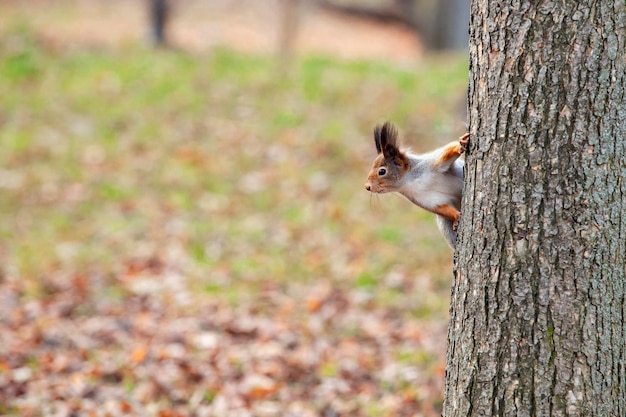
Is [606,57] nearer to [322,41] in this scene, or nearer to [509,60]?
[509,60]

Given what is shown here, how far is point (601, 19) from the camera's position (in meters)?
2.47

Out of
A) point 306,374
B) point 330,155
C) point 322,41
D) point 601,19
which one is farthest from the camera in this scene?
point 322,41

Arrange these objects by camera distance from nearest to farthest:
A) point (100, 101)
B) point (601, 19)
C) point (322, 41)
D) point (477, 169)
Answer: point (601, 19) → point (477, 169) → point (100, 101) → point (322, 41)

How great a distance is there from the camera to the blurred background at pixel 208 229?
5.02 meters

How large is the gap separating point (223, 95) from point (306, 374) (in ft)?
23.3

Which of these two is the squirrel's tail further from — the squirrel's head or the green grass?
the green grass

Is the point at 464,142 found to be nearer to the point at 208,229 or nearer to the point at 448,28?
the point at 208,229

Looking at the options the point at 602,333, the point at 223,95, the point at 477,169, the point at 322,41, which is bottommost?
the point at 602,333

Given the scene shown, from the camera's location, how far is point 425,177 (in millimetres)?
3258

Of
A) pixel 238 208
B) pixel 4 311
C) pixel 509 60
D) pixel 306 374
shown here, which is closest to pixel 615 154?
pixel 509 60

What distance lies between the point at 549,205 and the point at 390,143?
0.97 meters

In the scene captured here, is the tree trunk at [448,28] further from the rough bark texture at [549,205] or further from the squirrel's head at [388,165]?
the rough bark texture at [549,205]

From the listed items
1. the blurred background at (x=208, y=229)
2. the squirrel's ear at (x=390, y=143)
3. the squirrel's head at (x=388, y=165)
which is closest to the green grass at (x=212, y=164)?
the blurred background at (x=208, y=229)

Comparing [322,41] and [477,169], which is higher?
[322,41]
